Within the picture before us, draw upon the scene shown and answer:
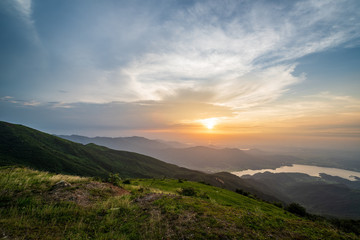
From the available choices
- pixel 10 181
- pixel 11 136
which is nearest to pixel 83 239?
pixel 10 181

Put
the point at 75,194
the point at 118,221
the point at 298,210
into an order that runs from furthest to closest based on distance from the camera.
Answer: the point at 298,210 < the point at 75,194 < the point at 118,221

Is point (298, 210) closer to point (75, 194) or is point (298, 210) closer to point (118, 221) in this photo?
point (118, 221)

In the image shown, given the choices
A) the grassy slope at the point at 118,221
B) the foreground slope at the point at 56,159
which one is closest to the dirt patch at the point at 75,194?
the grassy slope at the point at 118,221

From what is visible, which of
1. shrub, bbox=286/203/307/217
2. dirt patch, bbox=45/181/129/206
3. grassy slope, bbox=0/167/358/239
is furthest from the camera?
shrub, bbox=286/203/307/217

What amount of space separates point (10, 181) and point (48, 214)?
6602 mm

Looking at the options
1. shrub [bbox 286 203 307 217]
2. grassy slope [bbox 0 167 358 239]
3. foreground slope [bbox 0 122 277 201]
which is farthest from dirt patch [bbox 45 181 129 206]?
foreground slope [bbox 0 122 277 201]

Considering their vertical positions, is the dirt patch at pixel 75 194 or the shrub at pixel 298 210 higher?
the dirt patch at pixel 75 194

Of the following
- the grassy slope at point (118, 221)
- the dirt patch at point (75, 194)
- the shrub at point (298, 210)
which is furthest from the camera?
the shrub at point (298, 210)

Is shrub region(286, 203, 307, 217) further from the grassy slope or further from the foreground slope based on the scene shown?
the foreground slope

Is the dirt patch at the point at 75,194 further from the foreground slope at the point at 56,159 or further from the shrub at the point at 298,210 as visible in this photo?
the foreground slope at the point at 56,159

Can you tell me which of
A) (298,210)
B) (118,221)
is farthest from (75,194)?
(298,210)

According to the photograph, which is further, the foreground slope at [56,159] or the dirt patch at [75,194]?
the foreground slope at [56,159]

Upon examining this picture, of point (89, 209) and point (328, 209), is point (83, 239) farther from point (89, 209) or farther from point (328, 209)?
point (328, 209)

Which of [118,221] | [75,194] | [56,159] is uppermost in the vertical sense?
[75,194]
